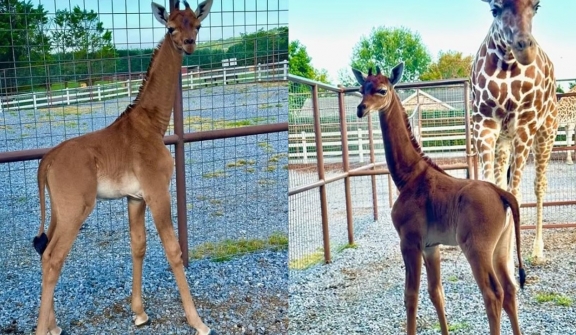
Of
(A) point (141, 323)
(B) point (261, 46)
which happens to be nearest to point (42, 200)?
(A) point (141, 323)

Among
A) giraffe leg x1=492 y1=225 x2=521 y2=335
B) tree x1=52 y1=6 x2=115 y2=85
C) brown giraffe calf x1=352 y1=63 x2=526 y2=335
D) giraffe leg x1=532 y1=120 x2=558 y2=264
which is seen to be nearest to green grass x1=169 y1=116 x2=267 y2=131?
tree x1=52 y1=6 x2=115 y2=85

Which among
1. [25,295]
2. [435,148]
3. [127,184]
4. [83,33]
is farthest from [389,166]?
[25,295]

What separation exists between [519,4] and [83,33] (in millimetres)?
1837

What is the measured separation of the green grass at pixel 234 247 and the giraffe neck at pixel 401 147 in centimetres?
149

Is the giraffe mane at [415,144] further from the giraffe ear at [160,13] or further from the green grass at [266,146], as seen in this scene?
the green grass at [266,146]

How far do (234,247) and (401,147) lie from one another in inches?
63.3

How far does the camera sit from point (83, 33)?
2.74 m

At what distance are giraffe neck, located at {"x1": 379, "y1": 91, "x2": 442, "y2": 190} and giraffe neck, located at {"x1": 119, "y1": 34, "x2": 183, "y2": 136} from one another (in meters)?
0.95

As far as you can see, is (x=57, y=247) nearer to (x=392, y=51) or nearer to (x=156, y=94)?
(x=156, y=94)

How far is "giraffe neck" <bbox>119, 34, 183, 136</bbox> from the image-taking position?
260 centimetres

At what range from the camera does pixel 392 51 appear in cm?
243

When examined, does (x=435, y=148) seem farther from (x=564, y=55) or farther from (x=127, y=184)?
(x=127, y=184)

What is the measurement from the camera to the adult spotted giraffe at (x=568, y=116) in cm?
251

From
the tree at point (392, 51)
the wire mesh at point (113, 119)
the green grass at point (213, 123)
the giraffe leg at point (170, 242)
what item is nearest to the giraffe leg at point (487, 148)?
the tree at point (392, 51)
